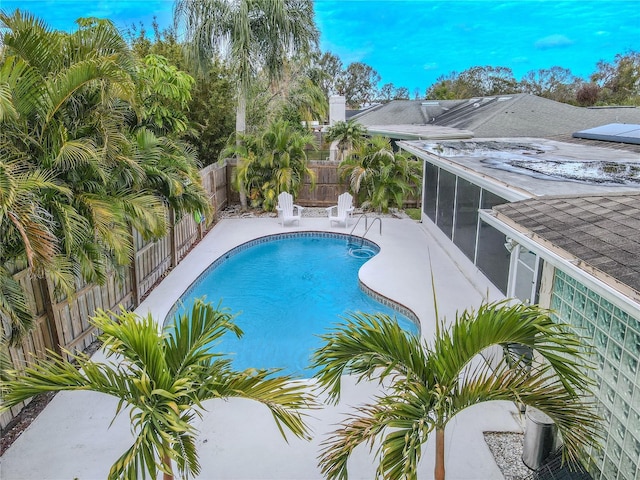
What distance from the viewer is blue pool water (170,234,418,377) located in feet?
26.9

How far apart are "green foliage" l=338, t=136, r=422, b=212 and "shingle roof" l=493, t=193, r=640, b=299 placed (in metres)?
10.0

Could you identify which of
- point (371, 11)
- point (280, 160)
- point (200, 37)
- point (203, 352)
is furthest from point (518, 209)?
point (371, 11)

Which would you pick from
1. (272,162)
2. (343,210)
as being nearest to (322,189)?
(272,162)

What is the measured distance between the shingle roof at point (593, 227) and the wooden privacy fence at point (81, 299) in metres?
3.80

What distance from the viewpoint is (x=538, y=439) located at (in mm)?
4660

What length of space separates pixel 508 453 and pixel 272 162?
12.3 m

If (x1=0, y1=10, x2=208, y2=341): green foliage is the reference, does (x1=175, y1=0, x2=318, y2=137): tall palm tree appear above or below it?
above

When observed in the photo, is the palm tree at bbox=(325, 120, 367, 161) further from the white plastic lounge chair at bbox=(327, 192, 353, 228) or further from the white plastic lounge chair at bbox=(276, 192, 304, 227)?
the white plastic lounge chair at bbox=(276, 192, 304, 227)

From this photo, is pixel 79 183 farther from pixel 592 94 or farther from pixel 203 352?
pixel 592 94

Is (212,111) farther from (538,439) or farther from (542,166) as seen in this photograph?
(538,439)

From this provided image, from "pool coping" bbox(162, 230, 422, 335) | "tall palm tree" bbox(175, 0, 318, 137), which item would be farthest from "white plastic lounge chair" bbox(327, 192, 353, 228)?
"tall palm tree" bbox(175, 0, 318, 137)

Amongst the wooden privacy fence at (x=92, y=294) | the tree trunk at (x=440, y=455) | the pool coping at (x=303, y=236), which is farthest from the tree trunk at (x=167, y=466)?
the pool coping at (x=303, y=236)

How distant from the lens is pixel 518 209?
5465 millimetres

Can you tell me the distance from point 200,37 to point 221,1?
4.38 ft
